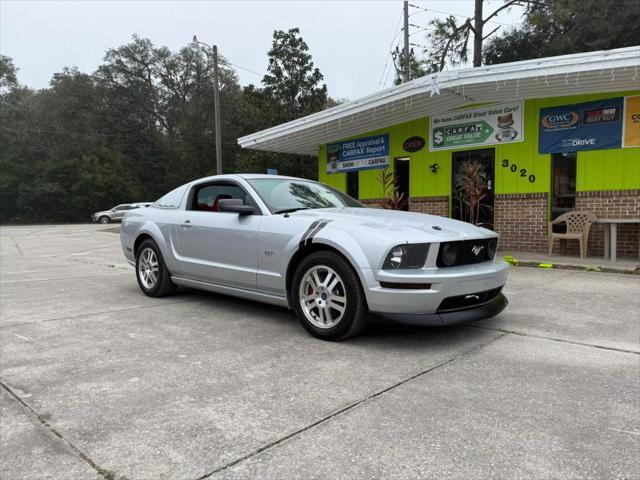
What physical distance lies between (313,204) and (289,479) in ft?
10.4

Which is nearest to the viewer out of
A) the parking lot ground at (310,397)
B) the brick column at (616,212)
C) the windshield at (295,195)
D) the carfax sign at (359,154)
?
the parking lot ground at (310,397)

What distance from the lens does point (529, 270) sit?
7973mm

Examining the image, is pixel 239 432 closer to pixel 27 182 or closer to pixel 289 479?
pixel 289 479

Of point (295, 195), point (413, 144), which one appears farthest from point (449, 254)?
point (413, 144)

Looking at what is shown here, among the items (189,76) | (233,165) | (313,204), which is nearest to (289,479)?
(313,204)

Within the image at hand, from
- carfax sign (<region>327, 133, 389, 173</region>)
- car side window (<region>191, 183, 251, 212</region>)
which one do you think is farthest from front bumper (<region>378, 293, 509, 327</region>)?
carfax sign (<region>327, 133, 389, 173</region>)

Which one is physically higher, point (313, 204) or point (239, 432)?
point (313, 204)

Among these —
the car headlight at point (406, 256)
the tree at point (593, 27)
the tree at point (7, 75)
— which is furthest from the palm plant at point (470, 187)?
the tree at point (7, 75)

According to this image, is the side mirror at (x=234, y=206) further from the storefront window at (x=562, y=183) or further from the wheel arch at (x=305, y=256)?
the storefront window at (x=562, y=183)

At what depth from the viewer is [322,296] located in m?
4.00

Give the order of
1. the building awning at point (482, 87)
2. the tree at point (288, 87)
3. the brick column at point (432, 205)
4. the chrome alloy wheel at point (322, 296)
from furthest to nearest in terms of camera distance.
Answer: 1. the tree at point (288, 87)
2. the brick column at point (432, 205)
3. the building awning at point (482, 87)
4. the chrome alloy wheel at point (322, 296)

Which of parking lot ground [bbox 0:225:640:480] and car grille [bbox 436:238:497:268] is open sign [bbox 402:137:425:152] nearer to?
parking lot ground [bbox 0:225:640:480]

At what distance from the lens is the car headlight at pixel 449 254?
3758 mm

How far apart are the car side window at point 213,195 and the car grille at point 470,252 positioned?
2.17 meters
